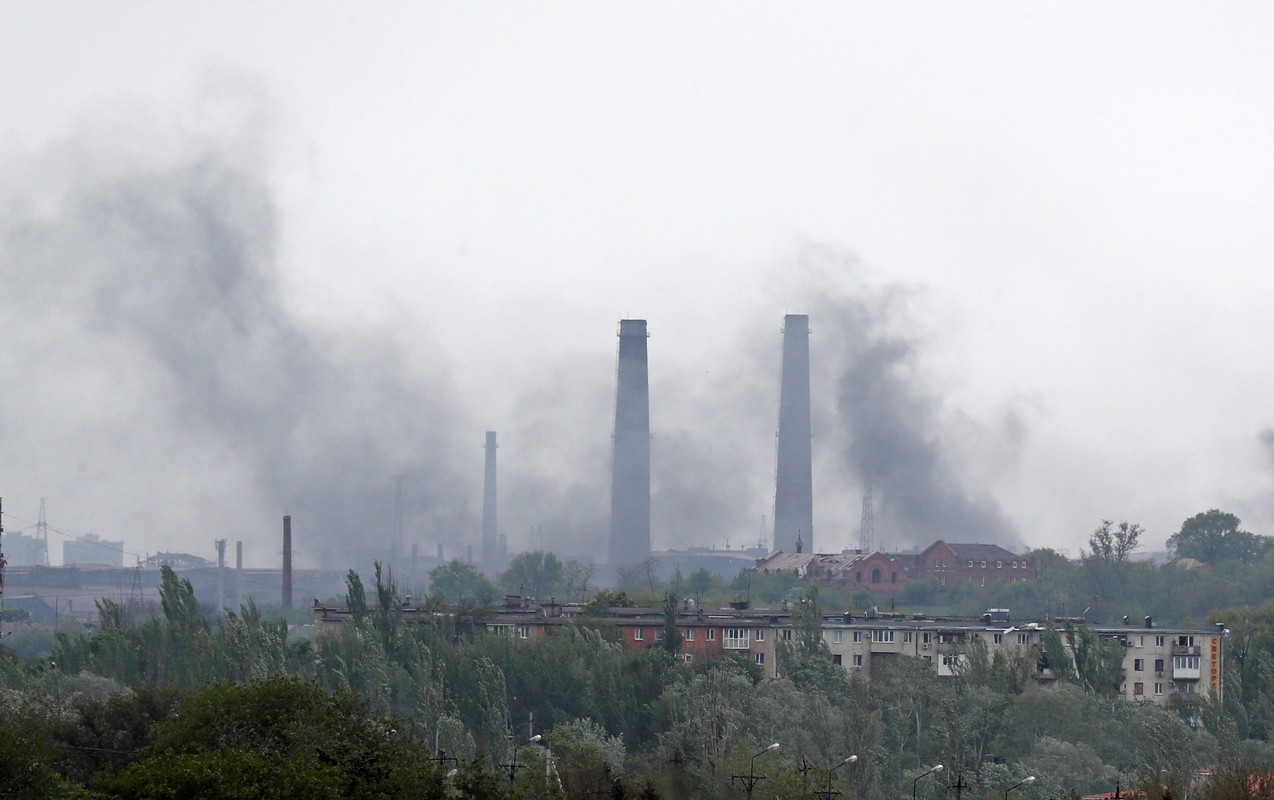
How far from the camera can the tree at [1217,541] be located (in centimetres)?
12600

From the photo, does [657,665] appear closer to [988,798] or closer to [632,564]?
[988,798]

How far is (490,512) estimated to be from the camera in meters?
185

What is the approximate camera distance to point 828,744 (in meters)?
46.6

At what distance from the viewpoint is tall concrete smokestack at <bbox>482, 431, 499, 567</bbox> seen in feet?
581

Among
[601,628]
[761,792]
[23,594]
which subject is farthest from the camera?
[23,594]

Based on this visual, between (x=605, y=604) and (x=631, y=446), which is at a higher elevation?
(x=631, y=446)

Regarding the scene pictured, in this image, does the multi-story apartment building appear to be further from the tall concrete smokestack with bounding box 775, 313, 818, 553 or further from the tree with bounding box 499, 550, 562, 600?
the tall concrete smokestack with bounding box 775, 313, 818, 553

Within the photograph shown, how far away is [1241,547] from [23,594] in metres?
98.5

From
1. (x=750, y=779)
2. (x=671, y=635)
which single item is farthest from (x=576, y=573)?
(x=750, y=779)

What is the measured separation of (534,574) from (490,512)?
52.8m

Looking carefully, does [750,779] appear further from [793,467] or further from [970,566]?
[793,467]

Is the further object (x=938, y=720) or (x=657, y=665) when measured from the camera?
(x=657, y=665)

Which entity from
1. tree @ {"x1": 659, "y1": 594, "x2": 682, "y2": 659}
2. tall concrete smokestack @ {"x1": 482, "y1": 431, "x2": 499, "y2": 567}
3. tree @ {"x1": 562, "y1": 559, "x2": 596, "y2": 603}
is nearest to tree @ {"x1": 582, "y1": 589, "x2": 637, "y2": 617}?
tree @ {"x1": 659, "y1": 594, "x2": 682, "y2": 659}

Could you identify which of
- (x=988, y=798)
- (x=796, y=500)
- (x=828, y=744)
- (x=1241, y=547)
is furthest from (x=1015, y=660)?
(x=796, y=500)
